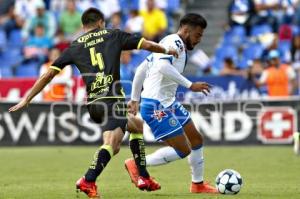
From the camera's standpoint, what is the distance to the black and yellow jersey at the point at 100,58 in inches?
392

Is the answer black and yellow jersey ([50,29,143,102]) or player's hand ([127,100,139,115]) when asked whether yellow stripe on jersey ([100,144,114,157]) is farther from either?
player's hand ([127,100,139,115])

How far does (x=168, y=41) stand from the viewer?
10.4 meters

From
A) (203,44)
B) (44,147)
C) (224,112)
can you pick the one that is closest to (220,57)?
(203,44)

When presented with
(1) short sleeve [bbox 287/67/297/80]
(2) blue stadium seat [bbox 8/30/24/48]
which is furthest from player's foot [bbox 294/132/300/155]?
(2) blue stadium seat [bbox 8/30/24/48]

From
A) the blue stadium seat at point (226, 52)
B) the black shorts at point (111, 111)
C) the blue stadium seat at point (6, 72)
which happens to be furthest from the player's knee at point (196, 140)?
the blue stadium seat at point (6, 72)

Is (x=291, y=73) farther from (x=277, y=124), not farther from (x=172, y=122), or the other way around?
(x=172, y=122)

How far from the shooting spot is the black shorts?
9922 mm

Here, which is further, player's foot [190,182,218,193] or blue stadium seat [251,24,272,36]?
blue stadium seat [251,24,272,36]

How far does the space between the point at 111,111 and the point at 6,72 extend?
1424cm

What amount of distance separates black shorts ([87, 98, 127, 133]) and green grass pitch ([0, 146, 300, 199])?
0.89m

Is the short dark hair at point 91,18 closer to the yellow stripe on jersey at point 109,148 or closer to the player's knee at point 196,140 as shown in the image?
the yellow stripe on jersey at point 109,148

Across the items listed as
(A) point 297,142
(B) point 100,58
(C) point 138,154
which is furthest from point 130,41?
(A) point 297,142

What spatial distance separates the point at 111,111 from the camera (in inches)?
391

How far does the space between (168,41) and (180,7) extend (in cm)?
1537
